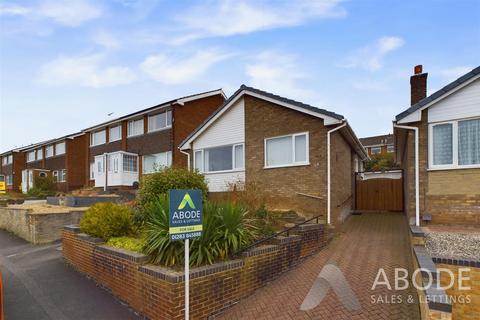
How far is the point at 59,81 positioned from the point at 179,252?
11.4 m

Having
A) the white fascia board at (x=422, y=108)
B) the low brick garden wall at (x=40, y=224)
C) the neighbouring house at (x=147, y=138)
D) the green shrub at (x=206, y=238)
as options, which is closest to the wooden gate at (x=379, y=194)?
the white fascia board at (x=422, y=108)

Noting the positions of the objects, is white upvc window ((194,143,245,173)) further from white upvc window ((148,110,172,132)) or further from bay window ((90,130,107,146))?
bay window ((90,130,107,146))

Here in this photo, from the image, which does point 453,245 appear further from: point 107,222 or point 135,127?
point 135,127

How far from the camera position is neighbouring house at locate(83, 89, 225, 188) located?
69.6 ft

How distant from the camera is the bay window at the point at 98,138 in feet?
90.4

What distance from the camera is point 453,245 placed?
21.6 ft

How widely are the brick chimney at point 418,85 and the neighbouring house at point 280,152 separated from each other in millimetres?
2950

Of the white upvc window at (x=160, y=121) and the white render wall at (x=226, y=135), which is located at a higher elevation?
the white upvc window at (x=160, y=121)

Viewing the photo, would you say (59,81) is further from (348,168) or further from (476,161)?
(476,161)

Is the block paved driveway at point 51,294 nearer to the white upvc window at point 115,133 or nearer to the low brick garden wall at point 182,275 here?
the low brick garden wall at point 182,275

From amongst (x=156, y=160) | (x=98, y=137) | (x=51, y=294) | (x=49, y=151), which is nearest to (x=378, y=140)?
(x=156, y=160)

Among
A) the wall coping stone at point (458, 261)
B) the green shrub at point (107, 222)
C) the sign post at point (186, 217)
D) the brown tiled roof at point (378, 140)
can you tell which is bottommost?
the wall coping stone at point (458, 261)

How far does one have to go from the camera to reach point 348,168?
49.5ft

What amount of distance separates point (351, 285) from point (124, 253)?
4708 mm
